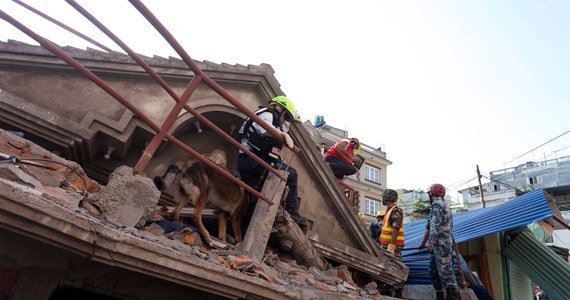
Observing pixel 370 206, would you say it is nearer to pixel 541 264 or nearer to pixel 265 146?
pixel 541 264

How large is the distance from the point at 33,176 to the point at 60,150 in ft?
5.61

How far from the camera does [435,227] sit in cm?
682

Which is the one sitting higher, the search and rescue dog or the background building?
the background building

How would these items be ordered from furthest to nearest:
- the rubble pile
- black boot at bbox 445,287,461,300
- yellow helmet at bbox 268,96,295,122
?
black boot at bbox 445,287,461,300 < yellow helmet at bbox 268,96,295,122 < the rubble pile

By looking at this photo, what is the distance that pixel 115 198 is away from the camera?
3.30 m

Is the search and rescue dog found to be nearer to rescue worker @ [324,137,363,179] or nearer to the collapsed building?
the collapsed building

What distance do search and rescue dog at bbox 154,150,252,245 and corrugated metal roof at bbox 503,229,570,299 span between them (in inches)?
286

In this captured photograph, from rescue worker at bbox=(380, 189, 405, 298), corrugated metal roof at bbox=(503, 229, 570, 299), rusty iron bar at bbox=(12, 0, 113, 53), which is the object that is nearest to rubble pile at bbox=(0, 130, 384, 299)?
rusty iron bar at bbox=(12, 0, 113, 53)

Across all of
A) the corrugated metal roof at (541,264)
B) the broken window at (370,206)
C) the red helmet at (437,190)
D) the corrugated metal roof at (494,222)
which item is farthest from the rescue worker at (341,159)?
the broken window at (370,206)

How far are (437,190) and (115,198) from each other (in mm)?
6044

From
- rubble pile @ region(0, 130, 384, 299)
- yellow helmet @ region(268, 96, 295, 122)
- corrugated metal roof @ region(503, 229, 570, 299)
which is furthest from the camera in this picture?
corrugated metal roof @ region(503, 229, 570, 299)

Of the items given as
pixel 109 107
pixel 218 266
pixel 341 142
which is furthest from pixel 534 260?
pixel 109 107

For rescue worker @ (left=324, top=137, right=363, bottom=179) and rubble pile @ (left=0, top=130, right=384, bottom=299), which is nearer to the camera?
rubble pile @ (left=0, top=130, right=384, bottom=299)

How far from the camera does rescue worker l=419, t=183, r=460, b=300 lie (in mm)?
6578
